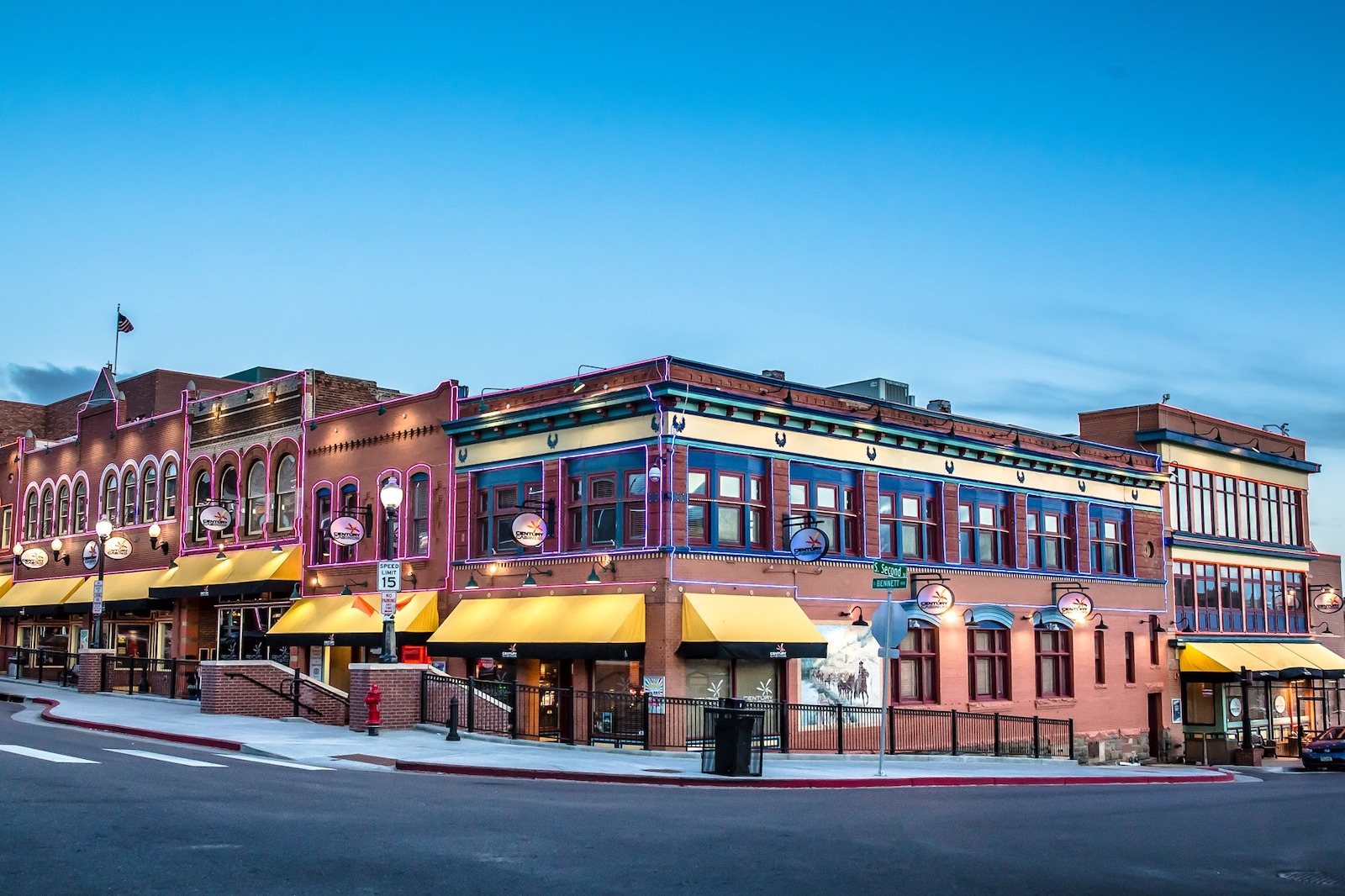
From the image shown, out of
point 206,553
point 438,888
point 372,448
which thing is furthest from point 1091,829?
point 206,553

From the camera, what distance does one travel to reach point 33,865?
10.2m

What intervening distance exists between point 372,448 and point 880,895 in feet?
92.0

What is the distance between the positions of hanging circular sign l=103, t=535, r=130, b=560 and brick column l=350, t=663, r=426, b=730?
67.0 ft

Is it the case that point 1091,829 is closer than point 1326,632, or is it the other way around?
point 1091,829

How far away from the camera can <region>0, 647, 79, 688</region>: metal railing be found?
133 ft

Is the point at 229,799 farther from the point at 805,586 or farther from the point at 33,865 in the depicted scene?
the point at 805,586

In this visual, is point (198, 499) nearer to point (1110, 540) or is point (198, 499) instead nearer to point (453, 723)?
point (453, 723)

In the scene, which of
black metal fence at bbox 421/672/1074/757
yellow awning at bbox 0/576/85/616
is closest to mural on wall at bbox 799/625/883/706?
black metal fence at bbox 421/672/1074/757

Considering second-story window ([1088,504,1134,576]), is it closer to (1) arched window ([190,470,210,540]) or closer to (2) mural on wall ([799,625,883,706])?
(2) mural on wall ([799,625,883,706])

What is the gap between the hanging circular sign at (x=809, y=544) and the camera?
3045 cm

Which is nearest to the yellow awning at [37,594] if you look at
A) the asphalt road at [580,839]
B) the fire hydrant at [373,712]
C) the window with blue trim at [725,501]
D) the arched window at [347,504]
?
the arched window at [347,504]

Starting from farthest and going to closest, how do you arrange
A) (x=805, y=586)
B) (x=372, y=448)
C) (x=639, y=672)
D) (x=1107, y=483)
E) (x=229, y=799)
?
(x=1107, y=483) → (x=372, y=448) → (x=805, y=586) → (x=639, y=672) → (x=229, y=799)

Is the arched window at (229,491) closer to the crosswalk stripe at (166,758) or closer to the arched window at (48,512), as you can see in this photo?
the arched window at (48,512)

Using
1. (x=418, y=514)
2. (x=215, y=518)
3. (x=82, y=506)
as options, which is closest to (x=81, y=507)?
(x=82, y=506)
